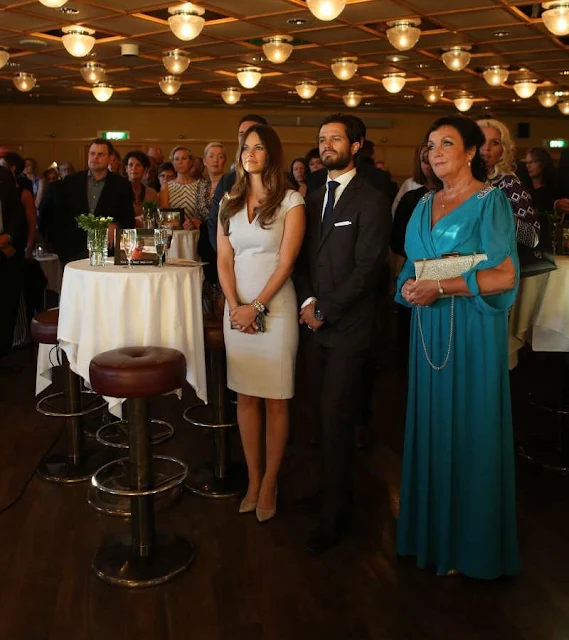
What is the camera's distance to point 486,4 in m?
6.78

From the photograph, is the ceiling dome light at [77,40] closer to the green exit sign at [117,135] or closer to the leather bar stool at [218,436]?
the leather bar stool at [218,436]

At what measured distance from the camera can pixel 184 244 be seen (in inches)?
207

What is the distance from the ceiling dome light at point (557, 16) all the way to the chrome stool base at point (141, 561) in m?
5.67

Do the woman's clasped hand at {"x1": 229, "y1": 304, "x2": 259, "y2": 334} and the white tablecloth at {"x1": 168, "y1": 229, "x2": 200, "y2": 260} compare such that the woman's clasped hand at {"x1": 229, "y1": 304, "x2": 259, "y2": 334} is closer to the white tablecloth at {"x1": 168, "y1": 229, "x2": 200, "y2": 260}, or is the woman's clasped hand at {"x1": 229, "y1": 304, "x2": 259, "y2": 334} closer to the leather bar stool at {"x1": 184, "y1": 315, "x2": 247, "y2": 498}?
the leather bar stool at {"x1": 184, "y1": 315, "x2": 247, "y2": 498}

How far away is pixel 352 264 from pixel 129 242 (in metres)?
1.04

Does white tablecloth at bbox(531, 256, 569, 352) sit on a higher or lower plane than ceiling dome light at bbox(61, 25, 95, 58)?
lower

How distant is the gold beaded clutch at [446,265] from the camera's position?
8.45 ft

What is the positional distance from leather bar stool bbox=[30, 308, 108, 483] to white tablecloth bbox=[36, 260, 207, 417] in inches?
14.4

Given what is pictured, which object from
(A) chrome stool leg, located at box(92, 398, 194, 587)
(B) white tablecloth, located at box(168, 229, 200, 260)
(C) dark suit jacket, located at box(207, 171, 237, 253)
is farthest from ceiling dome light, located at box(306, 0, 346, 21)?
(A) chrome stool leg, located at box(92, 398, 194, 587)

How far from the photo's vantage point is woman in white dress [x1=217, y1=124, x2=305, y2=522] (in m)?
3.08

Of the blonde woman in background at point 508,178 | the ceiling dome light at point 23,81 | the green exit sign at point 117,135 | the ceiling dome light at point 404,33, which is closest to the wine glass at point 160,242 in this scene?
the blonde woman in background at point 508,178

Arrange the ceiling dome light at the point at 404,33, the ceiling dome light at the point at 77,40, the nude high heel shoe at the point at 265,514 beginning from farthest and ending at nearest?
the ceiling dome light at the point at 77,40, the ceiling dome light at the point at 404,33, the nude high heel shoe at the point at 265,514

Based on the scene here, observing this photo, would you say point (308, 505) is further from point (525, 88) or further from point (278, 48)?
point (525, 88)

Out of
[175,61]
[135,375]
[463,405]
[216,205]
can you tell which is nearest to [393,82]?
[175,61]
